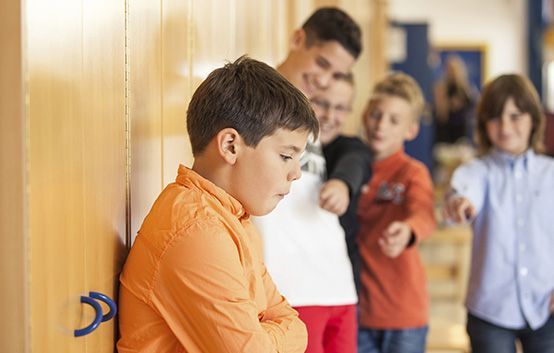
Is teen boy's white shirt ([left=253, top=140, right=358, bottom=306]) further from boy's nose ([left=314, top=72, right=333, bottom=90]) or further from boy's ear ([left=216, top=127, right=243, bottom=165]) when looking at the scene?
boy's ear ([left=216, top=127, right=243, bottom=165])

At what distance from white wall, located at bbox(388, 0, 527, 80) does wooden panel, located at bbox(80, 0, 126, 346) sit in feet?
33.4

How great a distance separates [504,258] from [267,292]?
1123mm

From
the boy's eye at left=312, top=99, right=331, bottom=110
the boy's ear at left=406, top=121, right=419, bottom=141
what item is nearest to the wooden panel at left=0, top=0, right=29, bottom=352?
the boy's eye at left=312, top=99, right=331, bottom=110

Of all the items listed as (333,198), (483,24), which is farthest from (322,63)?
(483,24)

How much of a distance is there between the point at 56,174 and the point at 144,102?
0.41m

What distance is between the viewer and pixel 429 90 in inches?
303

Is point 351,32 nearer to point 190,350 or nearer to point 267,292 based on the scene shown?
point 267,292

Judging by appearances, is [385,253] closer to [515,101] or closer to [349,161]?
[349,161]

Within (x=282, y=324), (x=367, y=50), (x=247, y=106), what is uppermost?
(x=367, y=50)

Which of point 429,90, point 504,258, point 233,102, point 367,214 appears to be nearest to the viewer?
point 233,102

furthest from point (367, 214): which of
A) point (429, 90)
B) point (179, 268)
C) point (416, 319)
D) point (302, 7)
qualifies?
point (429, 90)

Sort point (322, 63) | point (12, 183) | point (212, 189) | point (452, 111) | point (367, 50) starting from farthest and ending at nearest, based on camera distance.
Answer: point (452, 111) < point (367, 50) < point (322, 63) < point (212, 189) < point (12, 183)

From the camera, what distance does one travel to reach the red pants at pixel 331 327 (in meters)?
1.84

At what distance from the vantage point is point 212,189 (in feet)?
4.20
